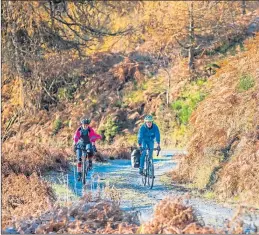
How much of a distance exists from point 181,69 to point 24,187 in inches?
838

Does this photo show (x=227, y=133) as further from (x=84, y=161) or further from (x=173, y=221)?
(x=173, y=221)

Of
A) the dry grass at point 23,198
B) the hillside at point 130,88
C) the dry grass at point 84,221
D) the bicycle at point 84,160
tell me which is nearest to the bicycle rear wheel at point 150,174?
the hillside at point 130,88

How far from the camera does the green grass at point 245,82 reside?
13.1 metres

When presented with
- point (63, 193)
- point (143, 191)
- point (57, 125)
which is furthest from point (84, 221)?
point (57, 125)

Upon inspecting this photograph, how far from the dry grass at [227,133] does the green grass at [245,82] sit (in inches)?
3.4

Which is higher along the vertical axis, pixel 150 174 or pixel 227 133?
pixel 227 133

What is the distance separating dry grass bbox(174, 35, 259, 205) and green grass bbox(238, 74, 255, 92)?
85mm

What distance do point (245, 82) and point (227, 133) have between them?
147cm

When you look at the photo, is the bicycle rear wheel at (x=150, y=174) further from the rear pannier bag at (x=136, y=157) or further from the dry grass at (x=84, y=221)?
the dry grass at (x=84, y=221)

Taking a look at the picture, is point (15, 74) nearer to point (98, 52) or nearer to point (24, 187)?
point (24, 187)

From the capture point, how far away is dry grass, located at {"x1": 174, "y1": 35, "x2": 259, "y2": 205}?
11.1 metres

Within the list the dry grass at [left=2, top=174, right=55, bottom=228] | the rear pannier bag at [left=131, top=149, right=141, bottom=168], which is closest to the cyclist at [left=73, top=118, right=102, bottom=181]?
the rear pannier bag at [left=131, top=149, right=141, bottom=168]

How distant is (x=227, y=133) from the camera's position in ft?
42.1

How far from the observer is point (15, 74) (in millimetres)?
12891
